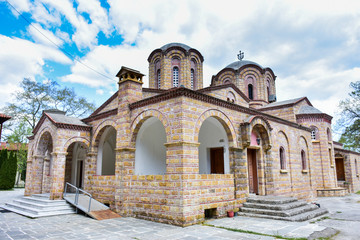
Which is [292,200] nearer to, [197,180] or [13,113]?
[197,180]

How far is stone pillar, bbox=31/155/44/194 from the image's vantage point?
13078 mm

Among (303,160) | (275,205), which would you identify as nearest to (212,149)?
(275,205)

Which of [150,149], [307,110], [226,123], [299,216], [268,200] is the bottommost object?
[299,216]

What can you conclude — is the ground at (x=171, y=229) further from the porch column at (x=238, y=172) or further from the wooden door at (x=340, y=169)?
the wooden door at (x=340, y=169)

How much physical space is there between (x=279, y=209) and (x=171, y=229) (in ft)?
12.3

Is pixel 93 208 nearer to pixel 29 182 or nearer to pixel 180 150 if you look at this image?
pixel 180 150

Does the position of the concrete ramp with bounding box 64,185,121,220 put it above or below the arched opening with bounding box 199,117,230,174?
below

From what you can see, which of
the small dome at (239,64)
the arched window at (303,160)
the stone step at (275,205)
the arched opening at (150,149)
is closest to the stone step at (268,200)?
the stone step at (275,205)

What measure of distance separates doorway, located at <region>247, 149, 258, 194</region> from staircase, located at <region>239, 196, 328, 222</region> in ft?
4.04

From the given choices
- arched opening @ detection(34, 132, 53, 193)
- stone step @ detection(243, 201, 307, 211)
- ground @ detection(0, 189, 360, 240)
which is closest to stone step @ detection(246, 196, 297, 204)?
stone step @ detection(243, 201, 307, 211)

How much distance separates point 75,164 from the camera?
14.7m

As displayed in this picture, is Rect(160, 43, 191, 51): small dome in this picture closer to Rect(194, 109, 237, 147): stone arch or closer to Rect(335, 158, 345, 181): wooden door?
Rect(194, 109, 237, 147): stone arch

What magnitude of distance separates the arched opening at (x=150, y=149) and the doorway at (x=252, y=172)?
3620 millimetres

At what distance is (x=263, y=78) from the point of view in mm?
19391
